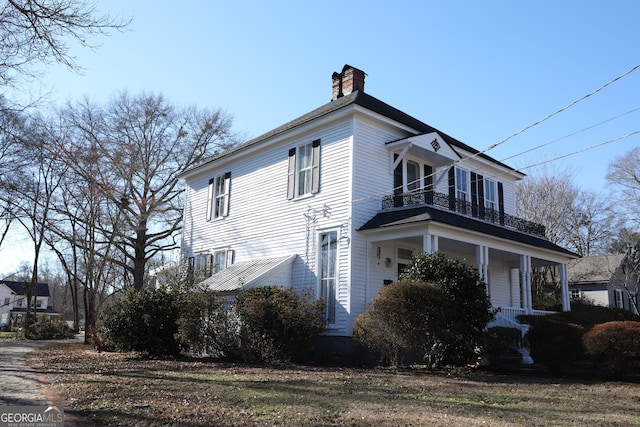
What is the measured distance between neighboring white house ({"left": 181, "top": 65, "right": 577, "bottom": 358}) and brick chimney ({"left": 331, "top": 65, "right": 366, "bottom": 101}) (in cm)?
4

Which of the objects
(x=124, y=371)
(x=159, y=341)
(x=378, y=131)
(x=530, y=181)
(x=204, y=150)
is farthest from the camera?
(x=530, y=181)

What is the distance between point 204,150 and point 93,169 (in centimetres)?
760

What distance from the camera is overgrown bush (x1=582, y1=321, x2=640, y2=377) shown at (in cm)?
1178

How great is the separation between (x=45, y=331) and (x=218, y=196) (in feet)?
47.4

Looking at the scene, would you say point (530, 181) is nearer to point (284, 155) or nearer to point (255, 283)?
point (284, 155)

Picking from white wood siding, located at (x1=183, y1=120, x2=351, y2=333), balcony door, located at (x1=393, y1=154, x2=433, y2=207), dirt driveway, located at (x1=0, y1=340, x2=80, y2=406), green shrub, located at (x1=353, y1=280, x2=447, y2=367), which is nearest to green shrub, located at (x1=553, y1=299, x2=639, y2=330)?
green shrub, located at (x1=353, y1=280, x2=447, y2=367)

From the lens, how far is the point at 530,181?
3869cm

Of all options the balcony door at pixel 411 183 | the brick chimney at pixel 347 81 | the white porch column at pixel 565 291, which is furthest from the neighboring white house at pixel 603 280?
the brick chimney at pixel 347 81

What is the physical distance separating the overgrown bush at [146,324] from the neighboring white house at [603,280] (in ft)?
112

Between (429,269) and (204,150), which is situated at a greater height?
(204,150)

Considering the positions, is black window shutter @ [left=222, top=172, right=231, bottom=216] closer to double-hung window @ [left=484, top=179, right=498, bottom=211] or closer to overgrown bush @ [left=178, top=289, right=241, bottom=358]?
overgrown bush @ [left=178, top=289, right=241, bottom=358]

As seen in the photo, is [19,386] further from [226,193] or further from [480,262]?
[226,193]

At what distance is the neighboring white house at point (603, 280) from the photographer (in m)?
39.6

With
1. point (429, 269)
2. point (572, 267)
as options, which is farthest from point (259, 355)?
point (572, 267)
